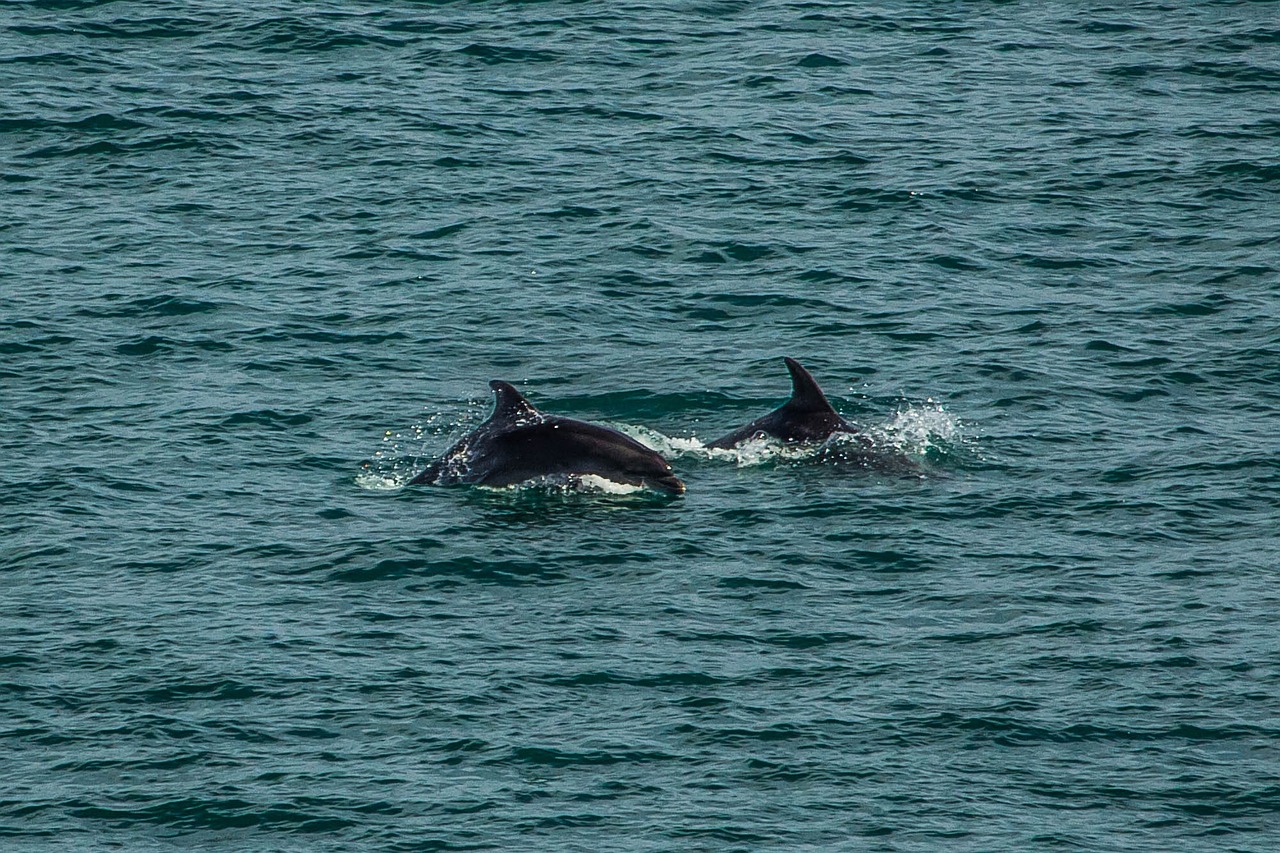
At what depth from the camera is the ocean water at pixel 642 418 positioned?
21203 millimetres

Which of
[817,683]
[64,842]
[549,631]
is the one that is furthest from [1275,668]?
[64,842]

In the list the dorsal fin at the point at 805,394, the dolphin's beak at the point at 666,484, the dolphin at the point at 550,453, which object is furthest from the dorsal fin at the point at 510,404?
the dorsal fin at the point at 805,394

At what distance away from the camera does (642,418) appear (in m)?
31.1

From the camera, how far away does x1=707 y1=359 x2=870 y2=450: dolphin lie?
95.9 ft

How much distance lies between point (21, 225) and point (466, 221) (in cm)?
840

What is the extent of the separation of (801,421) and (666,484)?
259 cm

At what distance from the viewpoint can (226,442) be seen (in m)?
30.2

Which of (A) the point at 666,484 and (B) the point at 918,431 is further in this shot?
(B) the point at 918,431

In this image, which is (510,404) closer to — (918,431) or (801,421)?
(801,421)

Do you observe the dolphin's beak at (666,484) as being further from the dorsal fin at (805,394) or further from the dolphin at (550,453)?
the dorsal fin at (805,394)

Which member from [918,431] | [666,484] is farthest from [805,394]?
[666,484]

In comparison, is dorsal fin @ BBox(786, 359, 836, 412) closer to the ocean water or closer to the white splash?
the ocean water

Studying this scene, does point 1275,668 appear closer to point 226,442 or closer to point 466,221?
point 226,442

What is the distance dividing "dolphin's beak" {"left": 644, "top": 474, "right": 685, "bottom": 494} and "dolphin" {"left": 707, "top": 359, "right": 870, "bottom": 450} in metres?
1.70
